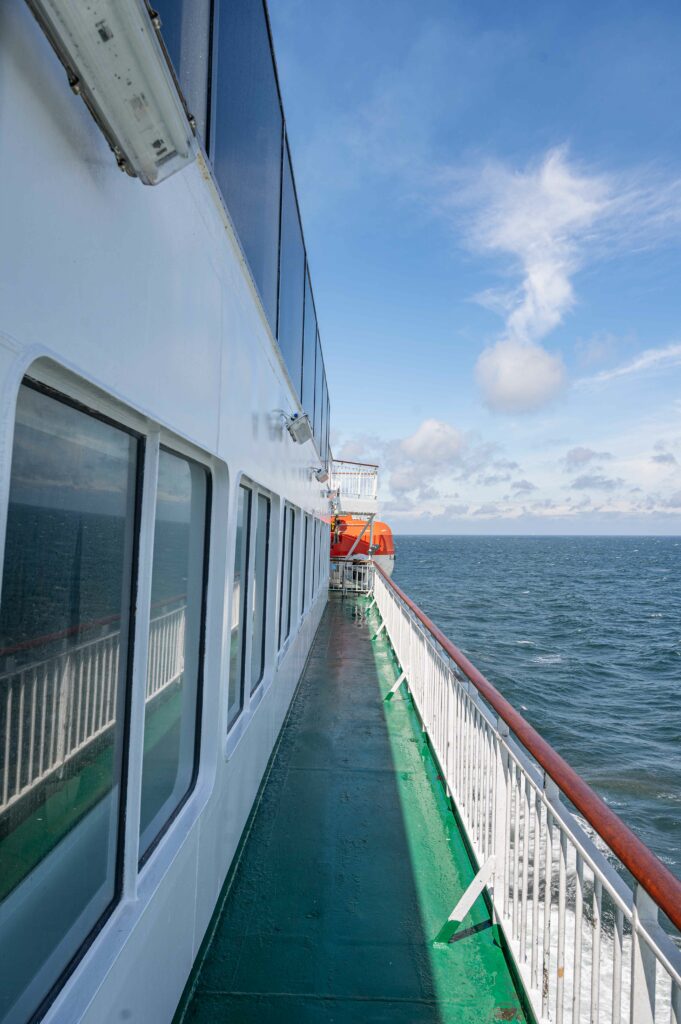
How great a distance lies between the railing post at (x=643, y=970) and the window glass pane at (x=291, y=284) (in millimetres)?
3775

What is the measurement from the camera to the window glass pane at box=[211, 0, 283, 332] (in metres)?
2.30

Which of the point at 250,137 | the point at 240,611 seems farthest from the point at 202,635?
the point at 250,137

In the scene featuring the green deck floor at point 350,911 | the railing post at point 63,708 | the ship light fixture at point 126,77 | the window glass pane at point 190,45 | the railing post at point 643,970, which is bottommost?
the green deck floor at point 350,911

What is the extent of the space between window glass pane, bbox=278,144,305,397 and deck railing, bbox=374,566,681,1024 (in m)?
2.55

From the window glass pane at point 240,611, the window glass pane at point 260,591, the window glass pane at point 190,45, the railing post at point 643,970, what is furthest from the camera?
the window glass pane at point 260,591

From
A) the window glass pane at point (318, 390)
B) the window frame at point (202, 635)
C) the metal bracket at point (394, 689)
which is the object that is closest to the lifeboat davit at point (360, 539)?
the window glass pane at point (318, 390)

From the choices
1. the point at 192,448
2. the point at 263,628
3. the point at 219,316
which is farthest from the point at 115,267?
the point at 263,628

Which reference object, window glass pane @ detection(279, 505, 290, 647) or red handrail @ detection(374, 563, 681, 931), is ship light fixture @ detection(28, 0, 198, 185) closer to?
red handrail @ detection(374, 563, 681, 931)

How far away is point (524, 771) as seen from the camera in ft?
7.47

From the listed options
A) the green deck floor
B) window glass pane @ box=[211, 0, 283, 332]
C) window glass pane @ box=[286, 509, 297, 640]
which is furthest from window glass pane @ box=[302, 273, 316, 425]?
the green deck floor

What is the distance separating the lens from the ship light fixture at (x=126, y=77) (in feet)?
2.92

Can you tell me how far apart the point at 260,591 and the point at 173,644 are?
5.62ft

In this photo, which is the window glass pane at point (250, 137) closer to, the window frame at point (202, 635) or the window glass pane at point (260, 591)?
the window frame at point (202, 635)

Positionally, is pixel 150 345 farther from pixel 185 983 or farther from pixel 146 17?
pixel 185 983
